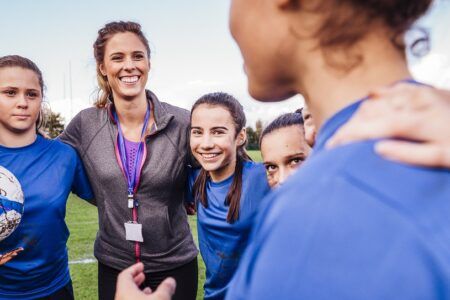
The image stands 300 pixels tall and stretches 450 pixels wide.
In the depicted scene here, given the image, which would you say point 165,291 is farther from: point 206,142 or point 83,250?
point 83,250

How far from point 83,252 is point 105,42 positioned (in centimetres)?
508

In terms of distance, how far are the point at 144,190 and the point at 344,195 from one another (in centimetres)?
261

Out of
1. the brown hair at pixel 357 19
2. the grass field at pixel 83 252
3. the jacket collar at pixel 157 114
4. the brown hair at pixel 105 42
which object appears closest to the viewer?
the brown hair at pixel 357 19

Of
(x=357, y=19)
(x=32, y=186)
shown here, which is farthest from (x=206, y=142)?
(x=357, y=19)

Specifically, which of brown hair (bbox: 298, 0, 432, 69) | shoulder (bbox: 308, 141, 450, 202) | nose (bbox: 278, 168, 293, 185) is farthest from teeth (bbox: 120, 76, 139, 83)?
shoulder (bbox: 308, 141, 450, 202)

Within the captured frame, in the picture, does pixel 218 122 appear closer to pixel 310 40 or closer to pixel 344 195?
pixel 310 40

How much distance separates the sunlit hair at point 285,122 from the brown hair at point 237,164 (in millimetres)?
261

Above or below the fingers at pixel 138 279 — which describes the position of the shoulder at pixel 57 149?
above

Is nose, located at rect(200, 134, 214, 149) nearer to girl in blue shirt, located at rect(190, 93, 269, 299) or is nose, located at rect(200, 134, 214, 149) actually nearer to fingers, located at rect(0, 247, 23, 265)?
girl in blue shirt, located at rect(190, 93, 269, 299)

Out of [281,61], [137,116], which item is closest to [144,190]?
[137,116]

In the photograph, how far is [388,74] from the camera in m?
0.79

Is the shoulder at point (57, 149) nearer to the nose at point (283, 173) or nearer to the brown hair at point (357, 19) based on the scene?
the nose at point (283, 173)

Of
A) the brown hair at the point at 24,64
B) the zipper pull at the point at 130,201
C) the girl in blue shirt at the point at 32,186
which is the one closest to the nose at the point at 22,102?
the girl in blue shirt at the point at 32,186

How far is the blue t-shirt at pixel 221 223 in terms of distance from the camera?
2881 millimetres
